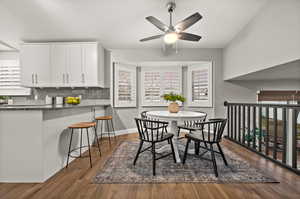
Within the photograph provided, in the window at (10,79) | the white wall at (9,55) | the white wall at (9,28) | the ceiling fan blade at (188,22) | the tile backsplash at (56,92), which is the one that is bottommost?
the tile backsplash at (56,92)

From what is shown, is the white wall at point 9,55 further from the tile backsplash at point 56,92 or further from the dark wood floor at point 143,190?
the dark wood floor at point 143,190

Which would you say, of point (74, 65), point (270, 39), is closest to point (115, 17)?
point (74, 65)

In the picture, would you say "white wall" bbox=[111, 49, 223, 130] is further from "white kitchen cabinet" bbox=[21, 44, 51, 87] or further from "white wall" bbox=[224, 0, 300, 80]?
"white kitchen cabinet" bbox=[21, 44, 51, 87]

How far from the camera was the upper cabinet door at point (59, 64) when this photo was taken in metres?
3.41

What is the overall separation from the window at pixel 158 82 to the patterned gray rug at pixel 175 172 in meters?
2.14

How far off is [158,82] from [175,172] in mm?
2798

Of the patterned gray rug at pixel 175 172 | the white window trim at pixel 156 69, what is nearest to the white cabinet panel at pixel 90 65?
the white window trim at pixel 156 69

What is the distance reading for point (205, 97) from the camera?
394 centimetres

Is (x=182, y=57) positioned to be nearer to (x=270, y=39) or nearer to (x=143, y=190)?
(x=270, y=39)

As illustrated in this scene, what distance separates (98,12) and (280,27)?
9.23 feet

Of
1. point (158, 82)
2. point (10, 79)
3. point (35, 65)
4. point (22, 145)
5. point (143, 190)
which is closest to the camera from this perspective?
point (143, 190)

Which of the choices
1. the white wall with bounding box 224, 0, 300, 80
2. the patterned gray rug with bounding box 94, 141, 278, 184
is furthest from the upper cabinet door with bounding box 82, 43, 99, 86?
the white wall with bounding box 224, 0, 300, 80

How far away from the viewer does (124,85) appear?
4.02m

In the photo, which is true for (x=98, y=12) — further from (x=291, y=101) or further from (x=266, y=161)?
(x=291, y=101)
